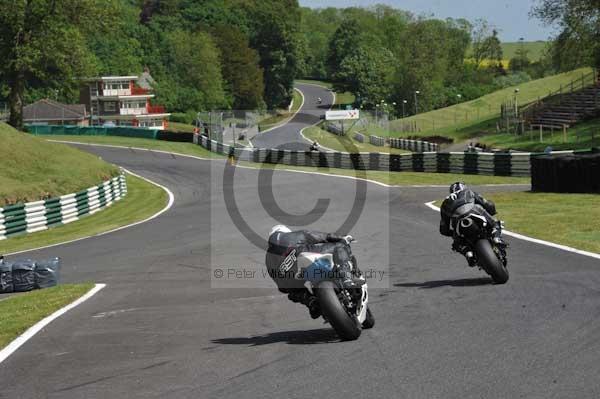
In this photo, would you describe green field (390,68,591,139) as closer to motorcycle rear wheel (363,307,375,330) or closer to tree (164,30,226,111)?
tree (164,30,226,111)

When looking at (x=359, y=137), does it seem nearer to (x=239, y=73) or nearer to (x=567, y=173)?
(x=239, y=73)

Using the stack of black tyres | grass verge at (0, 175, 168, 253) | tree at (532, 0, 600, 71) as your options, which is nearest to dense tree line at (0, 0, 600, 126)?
tree at (532, 0, 600, 71)

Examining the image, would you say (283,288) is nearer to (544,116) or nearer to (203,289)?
(203,289)

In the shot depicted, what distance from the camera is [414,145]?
7856 cm

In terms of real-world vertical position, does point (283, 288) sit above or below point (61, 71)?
below

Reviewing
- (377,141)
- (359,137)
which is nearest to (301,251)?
(377,141)

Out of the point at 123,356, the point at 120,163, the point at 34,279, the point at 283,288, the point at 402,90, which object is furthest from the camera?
the point at 402,90

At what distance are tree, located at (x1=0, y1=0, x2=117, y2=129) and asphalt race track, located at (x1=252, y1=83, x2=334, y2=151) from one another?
22052 millimetres

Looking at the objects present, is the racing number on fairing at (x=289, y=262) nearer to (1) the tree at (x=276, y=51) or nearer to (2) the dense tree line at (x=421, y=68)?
(2) the dense tree line at (x=421, y=68)

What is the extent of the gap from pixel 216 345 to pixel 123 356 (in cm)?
101

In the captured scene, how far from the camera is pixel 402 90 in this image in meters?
140

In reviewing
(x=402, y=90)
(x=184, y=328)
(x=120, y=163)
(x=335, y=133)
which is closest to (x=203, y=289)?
(x=184, y=328)

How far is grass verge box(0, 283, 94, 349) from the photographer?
11.5 meters

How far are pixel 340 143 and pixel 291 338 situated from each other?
79.1 m
